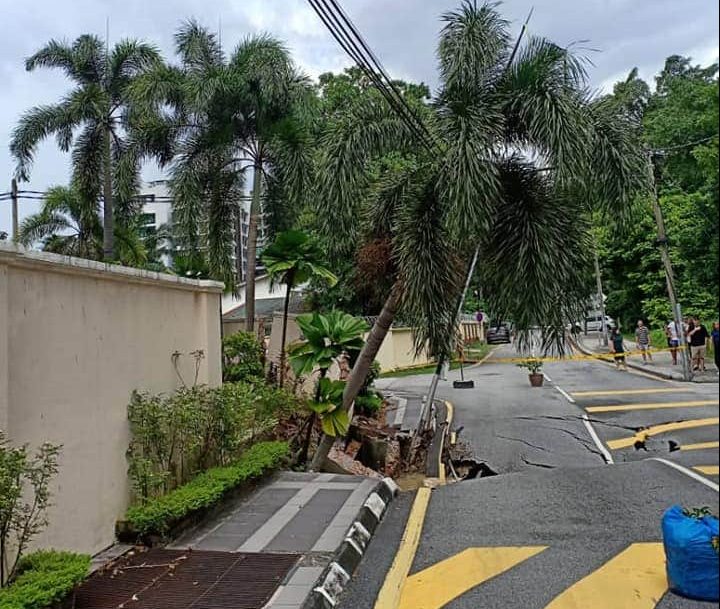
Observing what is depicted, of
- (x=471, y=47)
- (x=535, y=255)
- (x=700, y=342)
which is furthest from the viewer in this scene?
(x=471, y=47)

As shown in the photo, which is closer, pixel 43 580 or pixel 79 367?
pixel 43 580

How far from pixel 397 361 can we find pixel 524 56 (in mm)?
23623

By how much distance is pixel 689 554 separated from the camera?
3.99 metres

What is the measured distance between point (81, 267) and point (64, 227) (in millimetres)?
23587

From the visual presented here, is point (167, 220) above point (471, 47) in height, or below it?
above

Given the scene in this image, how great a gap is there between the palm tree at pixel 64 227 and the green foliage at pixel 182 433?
55.3ft

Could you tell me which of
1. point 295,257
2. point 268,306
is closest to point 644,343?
point 295,257

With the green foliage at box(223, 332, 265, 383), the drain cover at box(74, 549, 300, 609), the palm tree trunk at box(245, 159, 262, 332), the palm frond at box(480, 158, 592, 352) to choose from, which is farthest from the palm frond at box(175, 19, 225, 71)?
the drain cover at box(74, 549, 300, 609)

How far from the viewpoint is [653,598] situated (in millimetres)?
4688

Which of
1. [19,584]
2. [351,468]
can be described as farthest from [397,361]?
[19,584]

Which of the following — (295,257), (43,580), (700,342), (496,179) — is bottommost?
(43,580)

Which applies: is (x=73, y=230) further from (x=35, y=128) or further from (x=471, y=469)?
(x=471, y=469)

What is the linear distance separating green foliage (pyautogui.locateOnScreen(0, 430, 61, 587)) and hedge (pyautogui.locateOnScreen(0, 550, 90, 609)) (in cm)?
11

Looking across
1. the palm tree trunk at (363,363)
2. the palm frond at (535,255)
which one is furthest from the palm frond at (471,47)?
the palm tree trunk at (363,363)
